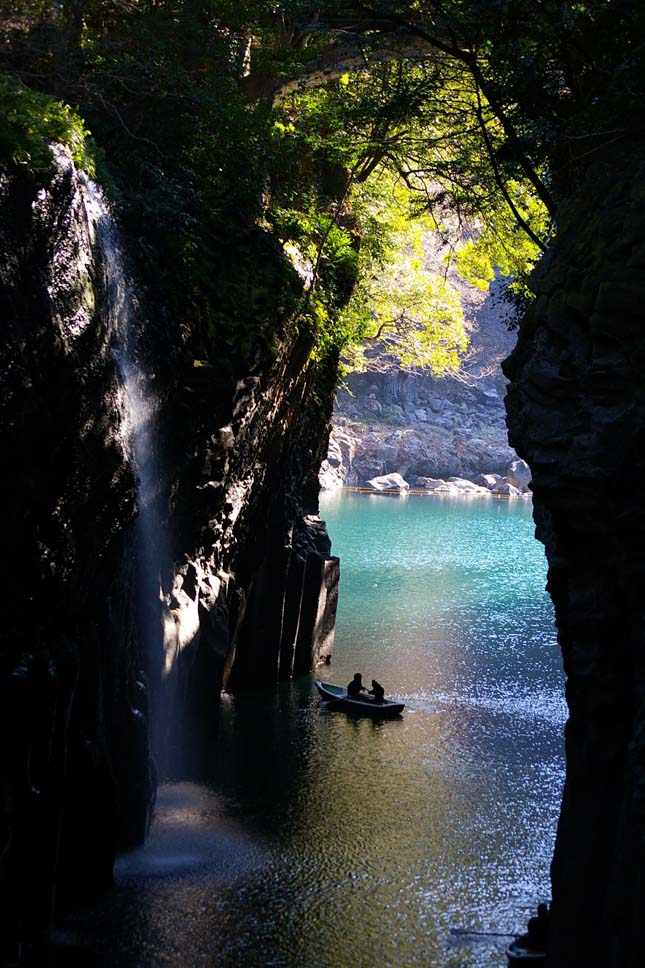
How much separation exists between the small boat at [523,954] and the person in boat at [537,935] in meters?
0.03

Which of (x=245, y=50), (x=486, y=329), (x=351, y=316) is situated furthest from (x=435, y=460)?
(x=245, y=50)

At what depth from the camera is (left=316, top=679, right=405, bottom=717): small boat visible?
23.0m

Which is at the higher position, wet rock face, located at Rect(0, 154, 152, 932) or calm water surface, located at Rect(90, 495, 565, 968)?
wet rock face, located at Rect(0, 154, 152, 932)

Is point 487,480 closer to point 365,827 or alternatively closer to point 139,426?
point 365,827

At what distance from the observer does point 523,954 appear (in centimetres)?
1148

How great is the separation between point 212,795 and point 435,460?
3462 inches

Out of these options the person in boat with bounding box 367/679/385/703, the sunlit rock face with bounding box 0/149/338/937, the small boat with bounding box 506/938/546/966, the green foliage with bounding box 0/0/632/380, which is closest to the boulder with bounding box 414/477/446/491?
the green foliage with bounding box 0/0/632/380

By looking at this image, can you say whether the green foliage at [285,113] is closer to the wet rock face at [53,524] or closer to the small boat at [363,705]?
the wet rock face at [53,524]

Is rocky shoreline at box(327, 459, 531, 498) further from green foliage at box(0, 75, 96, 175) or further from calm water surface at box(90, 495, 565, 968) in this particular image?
green foliage at box(0, 75, 96, 175)

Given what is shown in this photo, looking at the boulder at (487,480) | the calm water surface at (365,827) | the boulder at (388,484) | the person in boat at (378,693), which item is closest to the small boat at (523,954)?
the calm water surface at (365,827)

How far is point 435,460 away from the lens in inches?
4112

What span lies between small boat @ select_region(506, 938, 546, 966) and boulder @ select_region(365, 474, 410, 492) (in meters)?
87.7

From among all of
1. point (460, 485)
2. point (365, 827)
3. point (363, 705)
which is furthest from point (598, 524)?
point (460, 485)

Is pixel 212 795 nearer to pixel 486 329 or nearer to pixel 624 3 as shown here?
pixel 624 3
